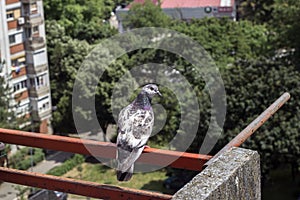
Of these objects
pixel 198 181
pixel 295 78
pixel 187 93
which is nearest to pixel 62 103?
pixel 187 93

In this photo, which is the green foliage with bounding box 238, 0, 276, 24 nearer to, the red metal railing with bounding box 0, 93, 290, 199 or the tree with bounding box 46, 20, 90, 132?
the tree with bounding box 46, 20, 90, 132

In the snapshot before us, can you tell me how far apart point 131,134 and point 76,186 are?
36.1 inches

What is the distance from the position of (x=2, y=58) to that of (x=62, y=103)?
4.20m

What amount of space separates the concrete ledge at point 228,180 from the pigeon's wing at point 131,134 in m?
1.34

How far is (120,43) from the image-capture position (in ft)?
101

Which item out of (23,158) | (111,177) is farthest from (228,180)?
(23,158)

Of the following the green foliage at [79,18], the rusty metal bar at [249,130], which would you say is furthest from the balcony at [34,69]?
the rusty metal bar at [249,130]

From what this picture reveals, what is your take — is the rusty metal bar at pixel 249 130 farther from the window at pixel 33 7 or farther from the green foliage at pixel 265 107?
the window at pixel 33 7

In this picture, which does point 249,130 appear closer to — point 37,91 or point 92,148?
point 92,148

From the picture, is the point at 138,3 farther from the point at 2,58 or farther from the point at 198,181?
the point at 198,181

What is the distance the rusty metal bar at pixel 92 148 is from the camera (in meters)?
4.57

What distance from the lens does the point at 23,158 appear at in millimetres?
28172

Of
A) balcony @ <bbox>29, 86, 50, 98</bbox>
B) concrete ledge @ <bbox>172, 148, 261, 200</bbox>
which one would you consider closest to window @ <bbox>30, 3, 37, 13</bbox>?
balcony @ <bbox>29, 86, 50, 98</bbox>

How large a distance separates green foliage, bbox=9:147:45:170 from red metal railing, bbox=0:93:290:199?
22364 millimetres
